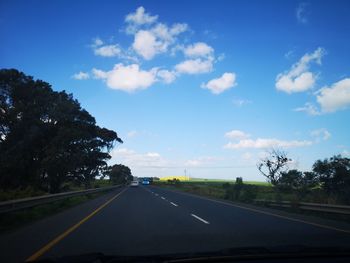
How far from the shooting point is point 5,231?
12789 mm

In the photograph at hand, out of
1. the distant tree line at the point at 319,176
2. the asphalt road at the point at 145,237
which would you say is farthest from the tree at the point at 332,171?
the asphalt road at the point at 145,237

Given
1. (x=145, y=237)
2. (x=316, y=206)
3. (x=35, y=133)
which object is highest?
(x=35, y=133)

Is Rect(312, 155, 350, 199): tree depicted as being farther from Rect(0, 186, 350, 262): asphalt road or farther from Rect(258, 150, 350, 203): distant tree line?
Rect(0, 186, 350, 262): asphalt road

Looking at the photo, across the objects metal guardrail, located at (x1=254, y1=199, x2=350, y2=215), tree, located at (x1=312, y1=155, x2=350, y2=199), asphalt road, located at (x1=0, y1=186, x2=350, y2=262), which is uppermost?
tree, located at (x1=312, y1=155, x2=350, y2=199)

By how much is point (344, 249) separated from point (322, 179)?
160 ft

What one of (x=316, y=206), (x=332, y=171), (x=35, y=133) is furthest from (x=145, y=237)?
(x=332, y=171)

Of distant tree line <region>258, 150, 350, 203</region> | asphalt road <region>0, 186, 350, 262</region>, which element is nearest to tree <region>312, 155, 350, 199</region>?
distant tree line <region>258, 150, 350, 203</region>

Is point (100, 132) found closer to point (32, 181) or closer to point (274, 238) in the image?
point (32, 181)

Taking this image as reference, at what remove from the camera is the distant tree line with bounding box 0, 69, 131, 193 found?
39906mm

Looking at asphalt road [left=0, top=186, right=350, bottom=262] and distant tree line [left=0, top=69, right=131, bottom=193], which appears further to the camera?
distant tree line [left=0, top=69, right=131, bottom=193]

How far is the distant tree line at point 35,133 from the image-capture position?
131ft

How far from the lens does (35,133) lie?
40.4 metres

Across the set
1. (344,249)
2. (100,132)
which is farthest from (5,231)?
(100,132)

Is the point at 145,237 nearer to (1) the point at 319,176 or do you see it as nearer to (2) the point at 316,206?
(2) the point at 316,206
